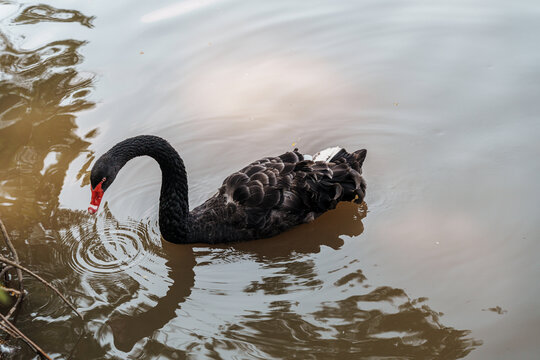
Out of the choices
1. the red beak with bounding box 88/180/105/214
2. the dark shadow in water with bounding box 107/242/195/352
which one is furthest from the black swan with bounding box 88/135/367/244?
the red beak with bounding box 88/180/105/214

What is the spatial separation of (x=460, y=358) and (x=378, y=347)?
0.49m

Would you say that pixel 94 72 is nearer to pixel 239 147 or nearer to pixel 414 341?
pixel 239 147

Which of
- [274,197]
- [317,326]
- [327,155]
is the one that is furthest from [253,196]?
[317,326]

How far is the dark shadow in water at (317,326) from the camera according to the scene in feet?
12.9

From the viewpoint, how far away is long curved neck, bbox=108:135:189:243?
15.9 feet

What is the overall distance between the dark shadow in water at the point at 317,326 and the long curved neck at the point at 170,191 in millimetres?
267

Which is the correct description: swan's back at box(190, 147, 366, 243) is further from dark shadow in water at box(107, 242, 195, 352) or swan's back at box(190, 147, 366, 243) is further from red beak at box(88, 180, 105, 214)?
red beak at box(88, 180, 105, 214)

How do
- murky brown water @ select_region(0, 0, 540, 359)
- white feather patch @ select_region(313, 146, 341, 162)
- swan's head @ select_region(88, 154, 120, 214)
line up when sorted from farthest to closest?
1. white feather patch @ select_region(313, 146, 341, 162)
2. swan's head @ select_region(88, 154, 120, 214)
3. murky brown water @ select_region(0, 0, 540, 359)

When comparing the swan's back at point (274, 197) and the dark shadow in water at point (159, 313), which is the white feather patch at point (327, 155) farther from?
the dark shadow in water at point (159, 313)

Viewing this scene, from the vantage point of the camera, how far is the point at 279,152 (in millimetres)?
6004

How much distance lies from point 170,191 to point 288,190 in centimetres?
92

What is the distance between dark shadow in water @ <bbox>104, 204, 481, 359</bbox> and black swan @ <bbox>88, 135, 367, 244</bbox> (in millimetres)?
288

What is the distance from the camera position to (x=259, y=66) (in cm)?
726

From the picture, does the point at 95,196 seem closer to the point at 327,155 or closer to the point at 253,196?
the point at 253,196
